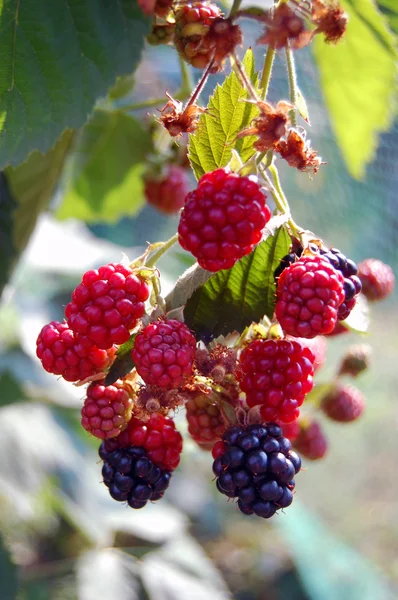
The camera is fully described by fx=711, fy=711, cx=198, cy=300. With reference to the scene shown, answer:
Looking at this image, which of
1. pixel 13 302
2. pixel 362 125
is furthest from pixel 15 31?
pixel 13 302

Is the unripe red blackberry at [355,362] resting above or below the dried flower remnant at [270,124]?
below

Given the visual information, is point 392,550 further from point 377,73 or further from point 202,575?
point 377,73

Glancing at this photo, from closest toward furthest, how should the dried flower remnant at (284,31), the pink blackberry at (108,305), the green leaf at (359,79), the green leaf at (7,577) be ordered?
the dried flower remnant at (284,31) < the pink blackberry at (108,305) < the green leaf at (359,79) < the green leaf at (7,577)

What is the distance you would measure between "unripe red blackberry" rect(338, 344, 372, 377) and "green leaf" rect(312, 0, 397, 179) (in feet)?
2.03

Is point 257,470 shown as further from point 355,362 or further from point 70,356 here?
A: point 355,362

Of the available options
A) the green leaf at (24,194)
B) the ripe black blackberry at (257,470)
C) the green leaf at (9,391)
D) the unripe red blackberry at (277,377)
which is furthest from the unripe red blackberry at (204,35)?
the green leaf at (9,391)

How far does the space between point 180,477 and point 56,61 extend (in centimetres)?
356

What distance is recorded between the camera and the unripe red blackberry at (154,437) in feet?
3.45

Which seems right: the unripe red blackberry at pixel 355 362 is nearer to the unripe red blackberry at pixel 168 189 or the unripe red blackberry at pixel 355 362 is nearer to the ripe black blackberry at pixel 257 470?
the unripe red blackberry at pixel 168 189

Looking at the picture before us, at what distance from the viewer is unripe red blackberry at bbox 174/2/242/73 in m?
0.85

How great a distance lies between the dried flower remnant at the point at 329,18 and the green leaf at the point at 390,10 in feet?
2.74

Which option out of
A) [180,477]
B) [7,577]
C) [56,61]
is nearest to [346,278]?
[56,61]

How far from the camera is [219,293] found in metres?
1.00

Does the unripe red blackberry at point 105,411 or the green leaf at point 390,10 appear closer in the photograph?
the unripe red blackberry at point 105,411
